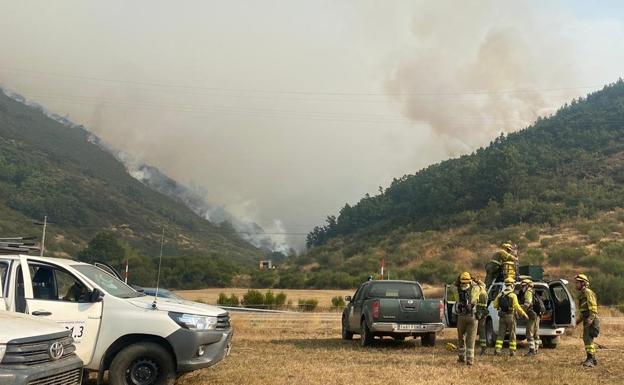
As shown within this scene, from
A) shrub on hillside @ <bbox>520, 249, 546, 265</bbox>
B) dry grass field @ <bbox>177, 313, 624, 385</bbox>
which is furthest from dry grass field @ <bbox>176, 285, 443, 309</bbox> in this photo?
dry grass field @ <bbox>177, 313, 624, 385</bbox>

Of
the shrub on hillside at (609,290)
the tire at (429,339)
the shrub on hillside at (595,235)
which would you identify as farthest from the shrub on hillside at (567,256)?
the tire at (429,339)

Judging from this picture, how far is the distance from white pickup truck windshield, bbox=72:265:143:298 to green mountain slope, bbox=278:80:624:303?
134 ft

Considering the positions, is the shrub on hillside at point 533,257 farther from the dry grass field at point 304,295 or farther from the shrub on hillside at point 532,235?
the dry grass field at point 304,295

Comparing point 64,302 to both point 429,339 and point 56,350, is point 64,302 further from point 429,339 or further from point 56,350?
point 429,339

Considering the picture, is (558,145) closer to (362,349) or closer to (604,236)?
(604,236)

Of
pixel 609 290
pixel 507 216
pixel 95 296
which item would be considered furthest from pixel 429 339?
pixel 507 216

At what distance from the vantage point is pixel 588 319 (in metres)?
12.1

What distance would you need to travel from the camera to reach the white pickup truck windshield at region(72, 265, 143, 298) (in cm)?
856

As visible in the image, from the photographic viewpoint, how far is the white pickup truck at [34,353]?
17.9 feet

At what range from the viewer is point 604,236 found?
217 ft

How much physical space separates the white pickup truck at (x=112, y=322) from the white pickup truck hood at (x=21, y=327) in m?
1.59

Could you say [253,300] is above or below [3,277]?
above

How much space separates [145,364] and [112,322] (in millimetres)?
714

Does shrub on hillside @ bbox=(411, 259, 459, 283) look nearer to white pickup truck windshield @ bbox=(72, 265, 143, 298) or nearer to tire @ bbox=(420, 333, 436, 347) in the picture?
tire @ bbox=(420, 333, 436, 347)
